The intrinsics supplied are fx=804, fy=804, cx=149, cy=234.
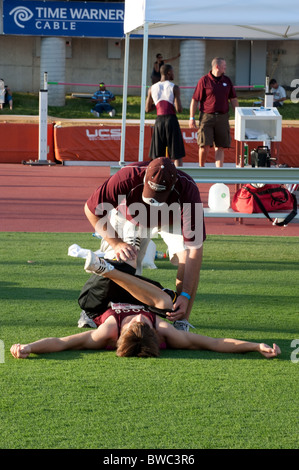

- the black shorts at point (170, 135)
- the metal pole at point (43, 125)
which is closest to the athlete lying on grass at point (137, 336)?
the black shorts at point (170, 135)

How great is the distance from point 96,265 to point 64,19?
26.6 meters

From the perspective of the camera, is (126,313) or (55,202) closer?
(126,313)

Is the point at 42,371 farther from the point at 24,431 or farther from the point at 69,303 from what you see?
the point at 69,303

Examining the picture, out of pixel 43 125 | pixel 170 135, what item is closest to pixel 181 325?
pixel 170 135

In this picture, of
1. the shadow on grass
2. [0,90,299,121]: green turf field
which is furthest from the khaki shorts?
[0,90,299,121]: green turf field

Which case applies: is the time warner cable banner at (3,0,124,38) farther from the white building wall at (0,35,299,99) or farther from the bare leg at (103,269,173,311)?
the bare leg at (103,269,173,311)

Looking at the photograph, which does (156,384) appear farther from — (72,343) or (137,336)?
(72,343)

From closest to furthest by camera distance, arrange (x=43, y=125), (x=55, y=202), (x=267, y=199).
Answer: (x=267, y=199), (x=55, y=202), (x=43, y=125)

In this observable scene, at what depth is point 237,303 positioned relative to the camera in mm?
6738

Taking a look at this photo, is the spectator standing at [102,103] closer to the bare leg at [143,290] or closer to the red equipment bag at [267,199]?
the red equipment bag at [267,199]

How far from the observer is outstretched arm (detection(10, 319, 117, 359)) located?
5.04m

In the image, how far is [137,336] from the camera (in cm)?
504

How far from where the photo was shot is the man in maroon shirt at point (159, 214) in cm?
540
